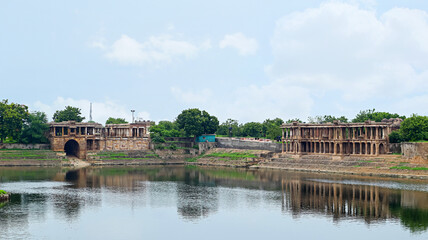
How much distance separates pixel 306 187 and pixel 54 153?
236ft

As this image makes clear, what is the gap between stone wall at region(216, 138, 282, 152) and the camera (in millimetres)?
131625

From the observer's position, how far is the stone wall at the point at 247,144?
131625mm

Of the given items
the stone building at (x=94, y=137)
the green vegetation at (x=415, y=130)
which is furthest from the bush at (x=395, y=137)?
the stone building at (x=94, y=137)

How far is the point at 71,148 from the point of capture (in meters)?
146

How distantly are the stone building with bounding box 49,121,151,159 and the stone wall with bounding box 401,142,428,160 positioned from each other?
70.9m

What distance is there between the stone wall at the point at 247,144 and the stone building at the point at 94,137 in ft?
68.0

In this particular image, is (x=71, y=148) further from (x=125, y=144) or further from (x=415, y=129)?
(x=415, y=129)

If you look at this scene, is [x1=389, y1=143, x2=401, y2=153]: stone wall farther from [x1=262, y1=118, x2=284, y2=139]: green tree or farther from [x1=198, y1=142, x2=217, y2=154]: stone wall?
[x1=198, y1=142, x2=217, y2=154]: stone wall

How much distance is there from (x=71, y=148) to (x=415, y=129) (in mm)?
89536

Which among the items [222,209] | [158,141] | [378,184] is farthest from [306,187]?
[158,141]

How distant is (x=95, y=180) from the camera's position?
317 ft

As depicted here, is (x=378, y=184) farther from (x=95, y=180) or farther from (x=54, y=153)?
(x=54, y=153)

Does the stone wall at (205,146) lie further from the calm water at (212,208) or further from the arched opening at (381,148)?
the arched opening at (381,148)

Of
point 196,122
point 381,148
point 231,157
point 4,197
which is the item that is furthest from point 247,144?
point 4,197
